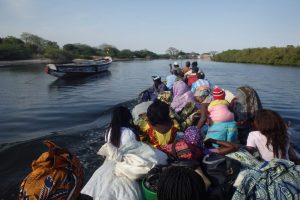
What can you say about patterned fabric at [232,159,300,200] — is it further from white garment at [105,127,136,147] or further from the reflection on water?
the reflection on water

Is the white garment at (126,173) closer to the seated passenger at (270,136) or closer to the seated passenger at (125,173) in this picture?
the seated passenger at (125,173)

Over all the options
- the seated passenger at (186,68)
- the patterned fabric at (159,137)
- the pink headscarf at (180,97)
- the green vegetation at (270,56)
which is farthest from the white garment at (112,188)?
the green vegetation at (270,56)

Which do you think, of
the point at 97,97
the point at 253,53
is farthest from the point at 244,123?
the point at 253,53

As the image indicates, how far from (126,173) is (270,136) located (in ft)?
6.05

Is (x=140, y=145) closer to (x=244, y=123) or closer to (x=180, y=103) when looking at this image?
(x=244, y=123)

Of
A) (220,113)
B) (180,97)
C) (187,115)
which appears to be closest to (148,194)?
(220,113)

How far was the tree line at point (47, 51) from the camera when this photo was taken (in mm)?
51041

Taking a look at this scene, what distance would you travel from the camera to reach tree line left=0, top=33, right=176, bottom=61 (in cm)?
5104

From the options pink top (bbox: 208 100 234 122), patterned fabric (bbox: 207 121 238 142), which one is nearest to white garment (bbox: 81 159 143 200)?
patterned fabric (bbox: 207 121 238 142)

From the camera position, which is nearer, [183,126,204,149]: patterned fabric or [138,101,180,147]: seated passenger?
[183,126,204,149]: patterned fabric

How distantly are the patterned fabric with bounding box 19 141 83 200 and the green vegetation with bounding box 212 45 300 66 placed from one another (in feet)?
166

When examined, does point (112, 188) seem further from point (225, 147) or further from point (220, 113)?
point (220, 113)

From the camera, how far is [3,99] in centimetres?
1476

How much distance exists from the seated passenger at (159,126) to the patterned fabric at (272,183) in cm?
171
